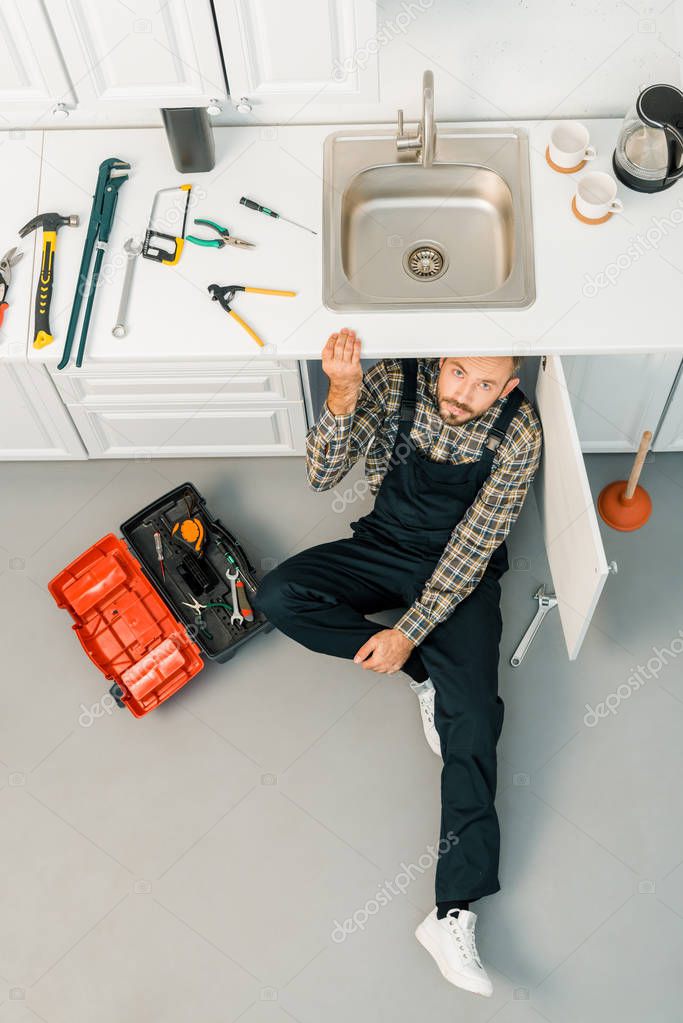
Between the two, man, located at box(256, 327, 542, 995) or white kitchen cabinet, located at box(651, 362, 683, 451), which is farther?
white kitchen cabinet, located at box(651, 362, 683, 451)

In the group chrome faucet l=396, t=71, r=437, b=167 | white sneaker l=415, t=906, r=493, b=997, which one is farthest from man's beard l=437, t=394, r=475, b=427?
white sneaker l=415, t=906, r=493, b=997

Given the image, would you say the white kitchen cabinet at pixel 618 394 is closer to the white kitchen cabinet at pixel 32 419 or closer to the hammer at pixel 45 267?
the hammer at pixel 45 267

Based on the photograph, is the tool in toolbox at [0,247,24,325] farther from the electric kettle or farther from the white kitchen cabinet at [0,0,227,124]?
the electric kettle

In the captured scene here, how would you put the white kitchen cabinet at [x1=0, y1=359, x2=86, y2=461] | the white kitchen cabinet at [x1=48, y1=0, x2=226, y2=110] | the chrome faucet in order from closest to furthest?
the white kitchen cabinet at [x1=48, y1=0, x2=226, y2=110] < the chrome faucet < the white kitchen cabinet at [x1=0, y1=359, x2=86, y2=461]

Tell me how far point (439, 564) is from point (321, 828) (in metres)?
0.83

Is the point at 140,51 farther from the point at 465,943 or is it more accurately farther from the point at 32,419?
the point at 465,943

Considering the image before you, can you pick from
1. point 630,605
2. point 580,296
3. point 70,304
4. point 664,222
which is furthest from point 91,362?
point 630,605

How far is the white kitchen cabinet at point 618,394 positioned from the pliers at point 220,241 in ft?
3.01

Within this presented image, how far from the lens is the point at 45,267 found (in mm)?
2279

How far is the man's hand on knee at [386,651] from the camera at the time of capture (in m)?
2.38

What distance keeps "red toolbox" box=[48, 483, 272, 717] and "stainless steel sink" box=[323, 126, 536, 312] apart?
2.96 feet

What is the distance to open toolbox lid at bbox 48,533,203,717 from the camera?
2623mm

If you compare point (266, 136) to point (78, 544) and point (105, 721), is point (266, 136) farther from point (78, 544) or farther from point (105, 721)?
point (105, 721)

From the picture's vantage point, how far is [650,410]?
2.68 meters
